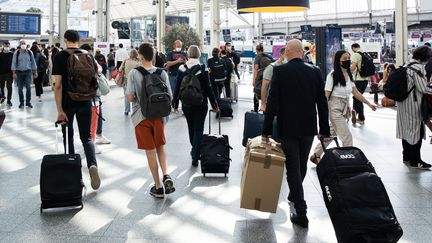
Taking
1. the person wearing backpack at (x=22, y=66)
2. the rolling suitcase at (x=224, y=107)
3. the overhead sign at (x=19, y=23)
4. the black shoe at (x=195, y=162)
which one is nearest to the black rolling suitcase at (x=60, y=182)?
the black shoe at (x=195, y=162)

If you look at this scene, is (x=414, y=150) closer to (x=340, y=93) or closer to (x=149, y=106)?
(x=340, y=93)

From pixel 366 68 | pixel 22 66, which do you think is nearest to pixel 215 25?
pixel 22 66

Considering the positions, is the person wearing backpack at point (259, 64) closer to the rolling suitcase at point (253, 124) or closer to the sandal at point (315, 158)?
the rolling suitcase at point (253, 124)

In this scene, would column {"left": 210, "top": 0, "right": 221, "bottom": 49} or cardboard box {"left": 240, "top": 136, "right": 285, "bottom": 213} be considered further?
column {"left": 210, "top": 0, "right": 221, "bottom": 49}

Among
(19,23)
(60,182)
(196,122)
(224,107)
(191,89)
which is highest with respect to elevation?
(19,23)

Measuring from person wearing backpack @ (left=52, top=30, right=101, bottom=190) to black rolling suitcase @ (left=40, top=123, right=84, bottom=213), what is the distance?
1.96ft

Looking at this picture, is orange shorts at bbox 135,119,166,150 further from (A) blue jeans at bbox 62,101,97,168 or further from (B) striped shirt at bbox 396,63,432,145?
(B) striped shirt at bbox 396,63,432,145

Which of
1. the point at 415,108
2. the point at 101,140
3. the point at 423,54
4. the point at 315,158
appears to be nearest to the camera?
the point at 423,54

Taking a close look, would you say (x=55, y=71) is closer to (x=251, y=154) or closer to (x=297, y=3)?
(x=251, y=154)

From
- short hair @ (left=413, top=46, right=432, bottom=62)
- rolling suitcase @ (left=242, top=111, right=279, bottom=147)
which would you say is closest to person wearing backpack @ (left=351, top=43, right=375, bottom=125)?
short hair @ (left=413, top=46, right=432, bottom=62)

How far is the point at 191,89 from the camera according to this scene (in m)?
6.43

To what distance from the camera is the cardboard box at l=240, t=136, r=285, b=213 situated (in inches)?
171

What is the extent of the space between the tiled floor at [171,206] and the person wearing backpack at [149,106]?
0.46 metres

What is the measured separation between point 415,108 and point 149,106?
3.75 meters
